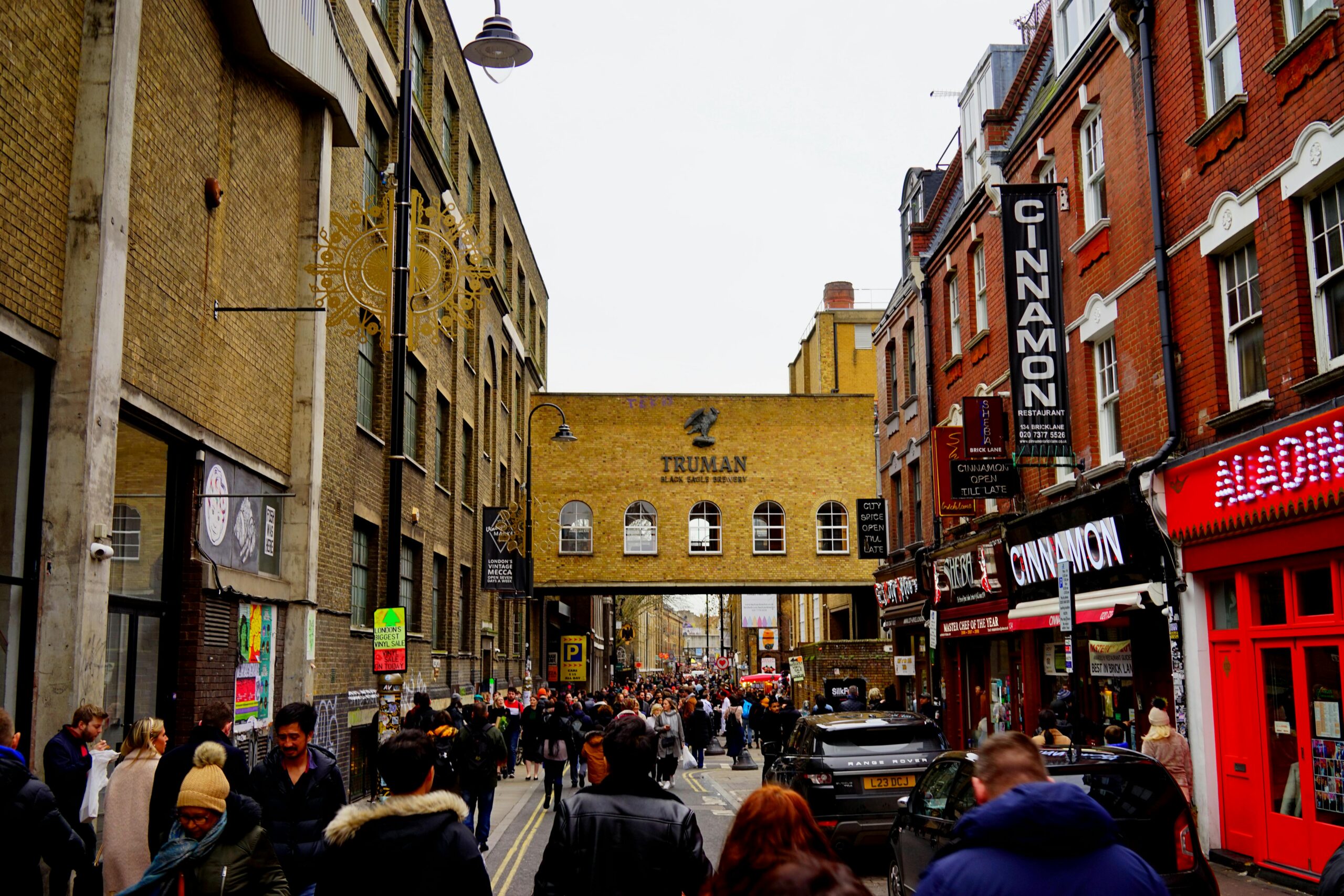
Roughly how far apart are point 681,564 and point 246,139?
28.0 metres

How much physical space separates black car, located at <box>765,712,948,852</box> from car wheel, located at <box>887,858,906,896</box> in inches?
74.6

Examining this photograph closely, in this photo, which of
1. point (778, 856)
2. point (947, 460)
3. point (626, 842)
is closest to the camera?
point (778, 856)

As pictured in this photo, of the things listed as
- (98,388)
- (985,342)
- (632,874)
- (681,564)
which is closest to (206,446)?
(98,388)

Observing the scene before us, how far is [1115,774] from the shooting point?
765cm

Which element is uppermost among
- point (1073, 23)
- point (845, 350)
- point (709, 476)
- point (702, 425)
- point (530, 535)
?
point (845, 350)

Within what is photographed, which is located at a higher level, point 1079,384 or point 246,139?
point 246,139

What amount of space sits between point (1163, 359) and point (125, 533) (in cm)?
1132

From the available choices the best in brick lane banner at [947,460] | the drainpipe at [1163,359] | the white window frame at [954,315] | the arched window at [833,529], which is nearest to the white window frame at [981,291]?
the white window frame at [954,315]

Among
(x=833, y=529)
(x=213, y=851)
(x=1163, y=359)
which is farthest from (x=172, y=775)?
(x=833, y=529)

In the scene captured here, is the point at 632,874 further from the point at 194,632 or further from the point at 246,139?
the point at 246,139

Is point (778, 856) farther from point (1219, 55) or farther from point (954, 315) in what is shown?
point (954, 315)

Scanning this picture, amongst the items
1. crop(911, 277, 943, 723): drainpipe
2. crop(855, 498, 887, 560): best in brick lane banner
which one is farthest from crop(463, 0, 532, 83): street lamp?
crop(855, 498, 887, 560): best in brick lane banner

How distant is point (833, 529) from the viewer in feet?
135

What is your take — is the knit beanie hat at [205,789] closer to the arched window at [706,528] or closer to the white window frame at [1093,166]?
the white window frame at [1093,166]
